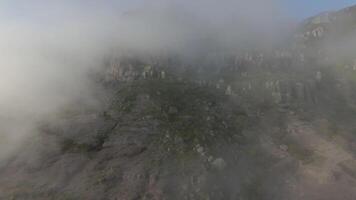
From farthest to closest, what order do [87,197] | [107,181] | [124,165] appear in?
[124,165], [107,181], [87,197]

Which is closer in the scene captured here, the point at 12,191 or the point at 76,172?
the point at 12,191

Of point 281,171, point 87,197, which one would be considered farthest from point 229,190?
point 87,197

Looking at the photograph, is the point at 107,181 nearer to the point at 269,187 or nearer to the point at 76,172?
the point at 76,172

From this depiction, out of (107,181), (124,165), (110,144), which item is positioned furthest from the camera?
(110,144)

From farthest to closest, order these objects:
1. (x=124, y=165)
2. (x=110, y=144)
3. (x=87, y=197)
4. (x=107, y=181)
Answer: (x=110, y=144)
(x=124, y=165)
(x=107, y=181)
(x=87, y=197)

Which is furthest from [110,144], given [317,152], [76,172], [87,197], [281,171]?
[317,152]

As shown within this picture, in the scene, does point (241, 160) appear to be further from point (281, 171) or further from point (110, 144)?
point (110, 144)

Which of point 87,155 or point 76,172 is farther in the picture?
point 87,155

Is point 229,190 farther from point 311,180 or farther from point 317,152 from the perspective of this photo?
point 317,152
